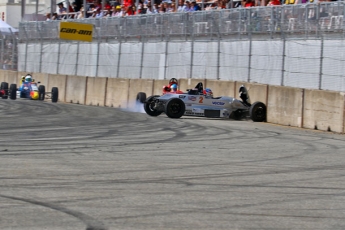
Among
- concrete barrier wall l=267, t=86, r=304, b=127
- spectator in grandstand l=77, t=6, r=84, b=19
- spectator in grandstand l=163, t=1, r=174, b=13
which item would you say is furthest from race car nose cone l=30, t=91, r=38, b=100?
concrete barrier wall l=267, t=86, r=304, b=127

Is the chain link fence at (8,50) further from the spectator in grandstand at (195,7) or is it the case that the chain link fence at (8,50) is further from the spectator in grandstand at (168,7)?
the spectator in grandstand at (195,7)

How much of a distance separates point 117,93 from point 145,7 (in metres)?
5.01

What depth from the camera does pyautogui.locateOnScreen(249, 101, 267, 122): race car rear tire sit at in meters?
19.1

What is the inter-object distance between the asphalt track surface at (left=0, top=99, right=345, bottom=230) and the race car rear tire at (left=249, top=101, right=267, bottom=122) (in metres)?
3.58

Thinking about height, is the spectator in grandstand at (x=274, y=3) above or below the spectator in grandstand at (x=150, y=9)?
below

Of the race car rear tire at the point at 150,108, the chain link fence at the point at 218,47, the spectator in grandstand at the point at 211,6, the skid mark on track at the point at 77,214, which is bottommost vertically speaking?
the skid mark on track at the point at 77,214

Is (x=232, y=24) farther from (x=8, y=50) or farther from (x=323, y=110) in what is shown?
(x=8, y=50)

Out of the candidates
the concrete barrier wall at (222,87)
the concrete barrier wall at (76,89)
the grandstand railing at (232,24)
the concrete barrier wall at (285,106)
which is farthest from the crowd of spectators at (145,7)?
the concrete barrier wall at (76,89)

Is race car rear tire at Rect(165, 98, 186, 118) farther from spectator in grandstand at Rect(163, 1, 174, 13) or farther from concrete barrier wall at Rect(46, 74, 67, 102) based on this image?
concrete barrier wall at Rect(46, 74, 67, 102)

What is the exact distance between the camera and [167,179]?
8539mm

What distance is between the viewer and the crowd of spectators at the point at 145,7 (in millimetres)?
24000

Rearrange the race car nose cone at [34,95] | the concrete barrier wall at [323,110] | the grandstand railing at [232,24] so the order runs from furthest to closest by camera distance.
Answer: the race car nose cone at [34,95] → the grandstand railing at [232,24] → the concrete barrier wall at [323,110]

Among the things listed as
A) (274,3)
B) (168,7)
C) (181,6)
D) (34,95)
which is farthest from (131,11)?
(274,3)

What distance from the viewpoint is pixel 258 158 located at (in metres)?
10.9
